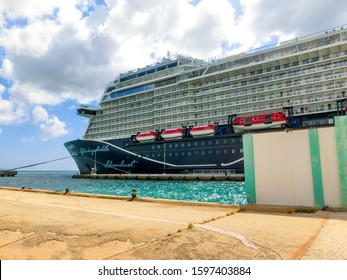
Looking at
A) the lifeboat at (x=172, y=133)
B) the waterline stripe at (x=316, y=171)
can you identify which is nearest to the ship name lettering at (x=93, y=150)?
the lifeboat at (x=172, y=133)

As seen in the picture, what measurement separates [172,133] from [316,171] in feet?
106

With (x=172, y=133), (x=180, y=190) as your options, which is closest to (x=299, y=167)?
(x=180, y=190)

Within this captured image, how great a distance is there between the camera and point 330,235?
588 cm

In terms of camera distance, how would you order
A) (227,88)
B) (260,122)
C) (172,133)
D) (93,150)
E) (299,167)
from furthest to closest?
1. (93,150)
2. (227,88)
3. (172,133)
4. (260,122)
5. (299,167)

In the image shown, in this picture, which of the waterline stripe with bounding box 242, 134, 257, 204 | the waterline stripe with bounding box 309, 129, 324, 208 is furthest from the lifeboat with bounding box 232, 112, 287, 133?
the waterline stripe with bounding box 309, 129, 324, 208

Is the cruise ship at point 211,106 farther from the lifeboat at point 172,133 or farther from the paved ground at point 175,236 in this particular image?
the paved ground at point 175,236

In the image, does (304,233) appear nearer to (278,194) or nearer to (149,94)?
(278,194)

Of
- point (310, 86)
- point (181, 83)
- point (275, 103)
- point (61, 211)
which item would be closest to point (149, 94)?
point (181, 83)

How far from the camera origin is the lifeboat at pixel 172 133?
41000mm

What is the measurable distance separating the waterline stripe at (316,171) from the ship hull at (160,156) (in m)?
26.5

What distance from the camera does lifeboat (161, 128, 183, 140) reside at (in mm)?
41000

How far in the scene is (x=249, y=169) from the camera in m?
10.9

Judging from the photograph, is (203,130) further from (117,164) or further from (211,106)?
(117,164)

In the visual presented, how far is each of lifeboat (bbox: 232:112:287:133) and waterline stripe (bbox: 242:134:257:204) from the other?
24.0 meters
